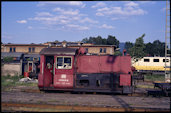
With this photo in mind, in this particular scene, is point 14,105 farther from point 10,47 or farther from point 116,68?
point 10,47

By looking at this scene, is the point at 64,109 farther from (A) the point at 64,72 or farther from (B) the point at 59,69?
(B) the point at 59,69

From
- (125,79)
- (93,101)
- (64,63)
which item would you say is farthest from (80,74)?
(125,79)

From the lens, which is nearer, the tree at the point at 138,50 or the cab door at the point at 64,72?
the cab door at the point at 64,72

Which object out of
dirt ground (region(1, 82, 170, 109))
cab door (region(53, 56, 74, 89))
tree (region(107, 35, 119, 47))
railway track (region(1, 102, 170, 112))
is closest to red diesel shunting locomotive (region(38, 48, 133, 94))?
cab door (region(53, 56, 74, 89))

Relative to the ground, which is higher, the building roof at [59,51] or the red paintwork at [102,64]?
the building roof at [59,51]

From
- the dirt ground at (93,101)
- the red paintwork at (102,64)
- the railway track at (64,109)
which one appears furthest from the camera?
the red paintwork at (102,64)

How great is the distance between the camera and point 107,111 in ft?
23.7

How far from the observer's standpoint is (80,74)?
10.6 meters

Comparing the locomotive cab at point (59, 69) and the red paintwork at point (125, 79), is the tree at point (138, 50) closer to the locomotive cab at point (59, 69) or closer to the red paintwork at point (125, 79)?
the red paintwork at point (125, 79)

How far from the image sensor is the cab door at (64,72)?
10.6 metres

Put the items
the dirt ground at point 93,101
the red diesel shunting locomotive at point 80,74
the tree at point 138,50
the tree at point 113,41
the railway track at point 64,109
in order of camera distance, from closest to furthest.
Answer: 1. the railway track at point 64,109
2. the dirt ground at point 93,101
3. the red diesel shunting locomotive at point 80,74
4. the tree at point 138,50
5. the tree at point 113,41

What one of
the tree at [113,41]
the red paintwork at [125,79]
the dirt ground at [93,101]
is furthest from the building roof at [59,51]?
the tree at [113,41]

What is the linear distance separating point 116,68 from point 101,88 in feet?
5.31

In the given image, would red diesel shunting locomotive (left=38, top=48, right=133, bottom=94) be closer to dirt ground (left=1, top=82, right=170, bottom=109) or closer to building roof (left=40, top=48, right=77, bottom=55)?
building roof (left=40, top=48, right=77, bottom=55)
